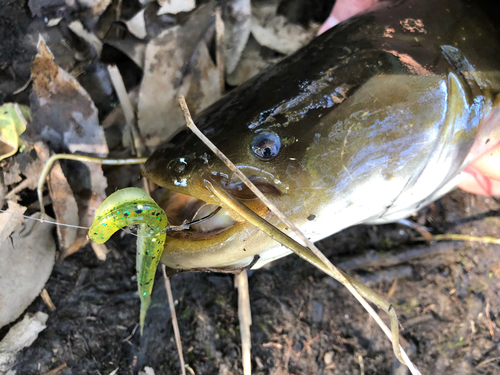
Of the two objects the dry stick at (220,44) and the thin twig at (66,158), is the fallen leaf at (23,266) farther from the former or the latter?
the dry stick at (220,44)

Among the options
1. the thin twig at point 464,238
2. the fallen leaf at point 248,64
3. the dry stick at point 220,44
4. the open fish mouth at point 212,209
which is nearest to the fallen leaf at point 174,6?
the dry stick at point 220,44

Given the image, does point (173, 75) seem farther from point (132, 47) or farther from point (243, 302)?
point (243, 302)

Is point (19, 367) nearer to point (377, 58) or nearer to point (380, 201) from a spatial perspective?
point (380, 201)

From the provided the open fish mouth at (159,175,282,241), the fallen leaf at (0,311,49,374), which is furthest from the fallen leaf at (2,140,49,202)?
the open fish mouth at (159,175,282,241)

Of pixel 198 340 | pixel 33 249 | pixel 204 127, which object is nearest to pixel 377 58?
pixel 204 127

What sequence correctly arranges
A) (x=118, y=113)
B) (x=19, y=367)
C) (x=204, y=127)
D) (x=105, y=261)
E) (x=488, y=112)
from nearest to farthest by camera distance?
1. (x=204, y=127)
2. (x=488, y=112)
3. (x=19, y=367)
4. (x=105, y=261)
5. (x=118, y=113)

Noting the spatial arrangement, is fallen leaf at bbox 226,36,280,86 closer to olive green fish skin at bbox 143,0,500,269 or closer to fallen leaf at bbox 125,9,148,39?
fallen leaf at bbox 125,9,148,39
